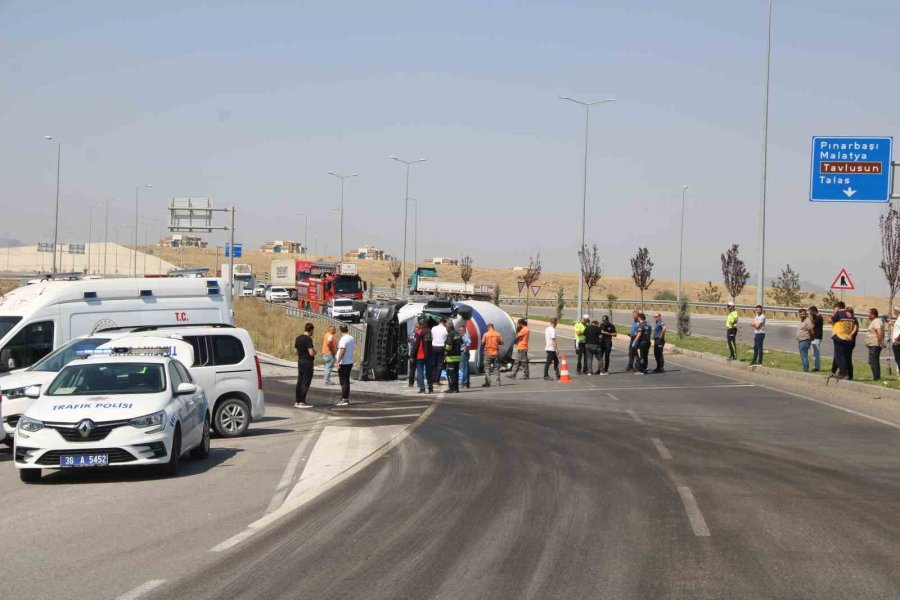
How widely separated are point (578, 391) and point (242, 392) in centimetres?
1141

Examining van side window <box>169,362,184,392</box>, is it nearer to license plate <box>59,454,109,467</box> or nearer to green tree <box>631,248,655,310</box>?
license plate <box>59,454,109,467</box>

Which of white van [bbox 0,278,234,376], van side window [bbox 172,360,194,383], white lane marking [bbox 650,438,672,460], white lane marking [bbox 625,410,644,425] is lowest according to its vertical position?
white lane marking [bbox 625,410,644,425]

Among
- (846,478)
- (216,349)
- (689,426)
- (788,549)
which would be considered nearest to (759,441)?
(689,426)

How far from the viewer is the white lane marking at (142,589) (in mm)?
7273

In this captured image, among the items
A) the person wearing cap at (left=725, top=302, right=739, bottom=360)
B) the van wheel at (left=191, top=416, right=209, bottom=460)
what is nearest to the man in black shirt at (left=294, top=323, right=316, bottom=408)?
the van wheel at (left=191, top=416, right=209, bottom=460)

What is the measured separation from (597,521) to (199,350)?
9.74 meters

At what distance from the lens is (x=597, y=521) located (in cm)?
989

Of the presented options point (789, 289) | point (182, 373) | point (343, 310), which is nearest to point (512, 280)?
point (789, 289)

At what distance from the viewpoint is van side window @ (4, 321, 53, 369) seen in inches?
745

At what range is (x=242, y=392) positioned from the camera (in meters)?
17.7

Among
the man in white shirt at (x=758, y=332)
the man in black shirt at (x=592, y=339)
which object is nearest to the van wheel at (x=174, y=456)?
the man in black shirt at (x=592, y=339)

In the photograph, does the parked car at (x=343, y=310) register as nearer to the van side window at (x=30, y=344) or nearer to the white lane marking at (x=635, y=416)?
the white lane marking at (x=635, y=416)

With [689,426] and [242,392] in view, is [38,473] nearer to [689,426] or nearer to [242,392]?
[242,392]

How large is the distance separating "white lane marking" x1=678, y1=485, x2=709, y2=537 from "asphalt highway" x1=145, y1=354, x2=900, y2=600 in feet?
0.12
